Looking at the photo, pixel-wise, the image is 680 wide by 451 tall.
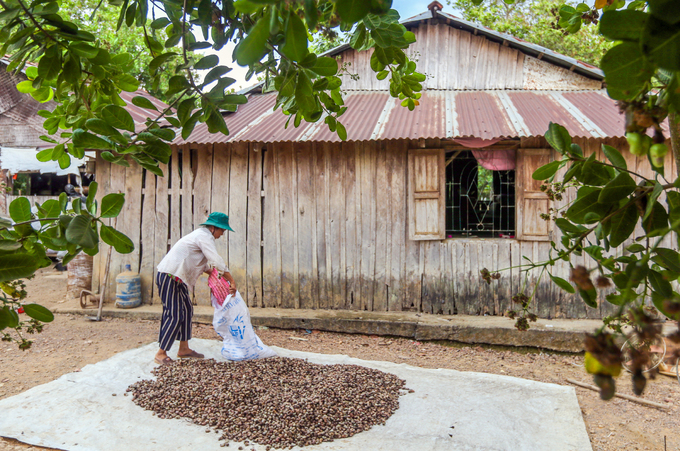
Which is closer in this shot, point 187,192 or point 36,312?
point 36,312

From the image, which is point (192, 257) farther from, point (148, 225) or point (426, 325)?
point (426, 325)

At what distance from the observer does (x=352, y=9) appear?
2.54ft

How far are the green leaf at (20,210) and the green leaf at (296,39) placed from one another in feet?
3.41

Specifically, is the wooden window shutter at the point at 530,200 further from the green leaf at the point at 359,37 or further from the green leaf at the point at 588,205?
the green leaf at the point at 588,205

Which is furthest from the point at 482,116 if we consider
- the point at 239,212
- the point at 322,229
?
the point at 239,212

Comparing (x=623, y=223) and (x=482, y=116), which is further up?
(x=482, y=116)

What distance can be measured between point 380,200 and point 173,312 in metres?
3.01

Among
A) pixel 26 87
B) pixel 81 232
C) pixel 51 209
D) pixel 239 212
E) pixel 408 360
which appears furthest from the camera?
pixel 239 212

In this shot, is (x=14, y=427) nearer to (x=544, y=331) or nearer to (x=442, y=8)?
(x=544, y=331)

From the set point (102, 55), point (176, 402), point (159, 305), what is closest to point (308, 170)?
point (159, 305)

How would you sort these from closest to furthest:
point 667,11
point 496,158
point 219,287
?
point 667,11, point 219,287, point 496,158

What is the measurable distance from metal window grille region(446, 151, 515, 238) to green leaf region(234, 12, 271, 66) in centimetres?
564

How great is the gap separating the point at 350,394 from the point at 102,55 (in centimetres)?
325

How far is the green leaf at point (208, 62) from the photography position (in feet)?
4.52
